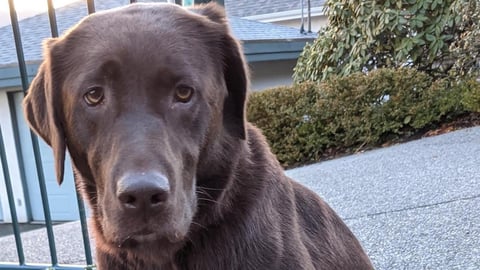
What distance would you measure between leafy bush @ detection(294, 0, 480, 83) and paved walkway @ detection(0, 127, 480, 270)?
178cm

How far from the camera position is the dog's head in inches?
69.3

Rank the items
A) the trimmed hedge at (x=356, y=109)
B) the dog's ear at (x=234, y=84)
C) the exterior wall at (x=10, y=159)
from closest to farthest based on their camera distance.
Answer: the dog's ear at (x=234, y=84) → the trimmed hedge at (x=356, y=109) → the exterior wall at (x=10, y=159)

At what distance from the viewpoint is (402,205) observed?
4.74 metres

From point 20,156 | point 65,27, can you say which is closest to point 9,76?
point 65,27

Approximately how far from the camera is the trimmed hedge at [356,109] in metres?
8.62

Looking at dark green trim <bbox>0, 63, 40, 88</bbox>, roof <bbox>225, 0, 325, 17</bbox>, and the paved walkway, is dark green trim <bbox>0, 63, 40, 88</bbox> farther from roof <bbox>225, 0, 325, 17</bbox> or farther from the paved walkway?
roof <bbox>225, 0, 325, 17</bbox>

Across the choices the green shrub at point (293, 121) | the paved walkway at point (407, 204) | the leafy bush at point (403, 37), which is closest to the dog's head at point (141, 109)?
the paved walkway at point (407, 204)

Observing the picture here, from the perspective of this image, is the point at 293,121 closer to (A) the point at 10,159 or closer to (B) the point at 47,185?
(B) the point at 47,185

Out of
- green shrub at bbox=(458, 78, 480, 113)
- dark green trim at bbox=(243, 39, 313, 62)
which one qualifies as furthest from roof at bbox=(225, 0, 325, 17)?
green shrub at bbox=(458, 78, 480, 113)

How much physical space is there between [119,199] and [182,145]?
0.95ft

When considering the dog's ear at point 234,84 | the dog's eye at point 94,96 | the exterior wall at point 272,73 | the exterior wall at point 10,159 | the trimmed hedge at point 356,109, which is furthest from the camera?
the exterior wall at point 272,73

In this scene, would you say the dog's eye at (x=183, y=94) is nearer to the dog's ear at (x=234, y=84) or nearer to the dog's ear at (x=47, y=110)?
the dog's ear at (x=234, y=84)

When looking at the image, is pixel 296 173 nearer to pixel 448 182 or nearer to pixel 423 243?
pixel 448 182

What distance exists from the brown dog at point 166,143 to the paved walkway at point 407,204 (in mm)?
1483
